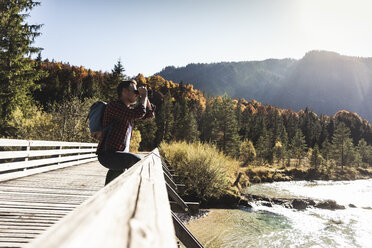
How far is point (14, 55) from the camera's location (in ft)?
55.6

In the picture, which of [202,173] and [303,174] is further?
[303,174]

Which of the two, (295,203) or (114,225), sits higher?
(114,225)

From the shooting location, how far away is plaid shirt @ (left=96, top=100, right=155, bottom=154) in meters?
2.80

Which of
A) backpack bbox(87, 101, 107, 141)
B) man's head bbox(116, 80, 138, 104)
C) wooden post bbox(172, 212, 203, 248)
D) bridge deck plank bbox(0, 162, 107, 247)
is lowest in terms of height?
bridge deck plank bbox(0, 162, 107, 247)

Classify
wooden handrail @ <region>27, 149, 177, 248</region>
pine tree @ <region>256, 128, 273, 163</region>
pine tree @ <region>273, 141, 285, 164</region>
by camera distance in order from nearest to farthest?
wooden handrail @ <region>27, 149, 177, 248</region>
pine tree @ <region>273, 141, 285, 164</region>
pine tree @ <region>256, 128, 273, 163</region>

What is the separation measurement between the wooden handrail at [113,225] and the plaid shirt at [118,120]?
1.99 m

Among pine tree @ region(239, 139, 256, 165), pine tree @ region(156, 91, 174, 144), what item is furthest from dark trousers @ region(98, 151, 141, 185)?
pine tree @ region(156, 91, 174, 144)

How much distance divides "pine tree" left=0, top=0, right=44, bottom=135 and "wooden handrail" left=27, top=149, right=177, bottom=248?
20.2 metres

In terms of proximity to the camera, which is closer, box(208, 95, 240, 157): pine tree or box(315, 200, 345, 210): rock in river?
box(315, 200, 345, 210): rock in river

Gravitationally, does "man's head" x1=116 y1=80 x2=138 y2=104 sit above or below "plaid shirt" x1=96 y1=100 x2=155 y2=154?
above

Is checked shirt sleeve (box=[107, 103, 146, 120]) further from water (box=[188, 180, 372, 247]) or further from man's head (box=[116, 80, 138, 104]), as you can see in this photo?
water (box=[188, 180, 372, 247])

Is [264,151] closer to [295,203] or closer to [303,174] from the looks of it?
[303,174]

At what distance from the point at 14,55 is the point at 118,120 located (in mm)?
19226

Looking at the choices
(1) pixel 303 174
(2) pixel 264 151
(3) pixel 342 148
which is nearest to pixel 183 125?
(2) pixel 264 151
